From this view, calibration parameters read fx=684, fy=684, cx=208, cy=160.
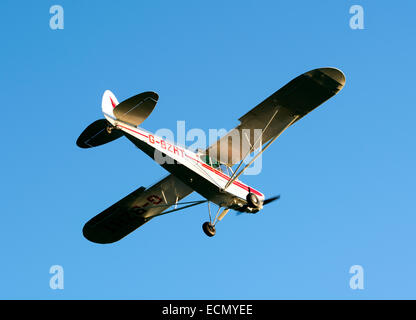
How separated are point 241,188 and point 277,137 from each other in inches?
76.2

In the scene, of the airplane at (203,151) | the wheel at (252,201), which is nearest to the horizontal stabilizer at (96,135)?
Result: the airplane at (203,151)

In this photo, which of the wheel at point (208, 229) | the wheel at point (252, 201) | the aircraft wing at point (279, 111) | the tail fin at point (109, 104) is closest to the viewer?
the tail fin at point (109, 104)

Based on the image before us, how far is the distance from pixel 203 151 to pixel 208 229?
7.77 feet

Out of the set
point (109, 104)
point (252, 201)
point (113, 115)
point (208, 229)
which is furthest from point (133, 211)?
point (113, 115)

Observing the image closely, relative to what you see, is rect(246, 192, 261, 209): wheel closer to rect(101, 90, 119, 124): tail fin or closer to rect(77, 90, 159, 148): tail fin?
rect(77, 90, 159, 148): tail fin

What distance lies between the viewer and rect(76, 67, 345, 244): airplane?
18.3m

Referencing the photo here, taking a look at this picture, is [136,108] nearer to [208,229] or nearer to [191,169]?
[191,169]

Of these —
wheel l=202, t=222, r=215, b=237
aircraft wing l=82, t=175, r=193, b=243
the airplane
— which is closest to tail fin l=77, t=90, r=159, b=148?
the airplane

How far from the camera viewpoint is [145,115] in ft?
58.8

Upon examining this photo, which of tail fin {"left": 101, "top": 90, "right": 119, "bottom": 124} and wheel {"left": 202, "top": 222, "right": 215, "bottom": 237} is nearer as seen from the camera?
tail fin {"left": 101, "top": 90, "right": 119, "bottom": 124}

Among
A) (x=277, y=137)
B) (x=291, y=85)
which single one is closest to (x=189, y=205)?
(x=277, y=137)

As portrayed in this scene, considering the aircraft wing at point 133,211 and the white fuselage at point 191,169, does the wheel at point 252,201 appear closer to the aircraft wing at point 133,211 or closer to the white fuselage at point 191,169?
the white fuselage at point 191,169

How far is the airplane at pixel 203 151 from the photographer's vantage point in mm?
18344

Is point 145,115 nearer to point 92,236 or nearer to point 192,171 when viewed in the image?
point 192,171
